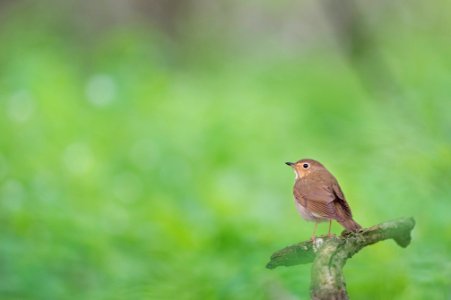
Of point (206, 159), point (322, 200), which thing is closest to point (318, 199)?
point (322, 200)

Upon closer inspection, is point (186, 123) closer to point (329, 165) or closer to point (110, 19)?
point (329, 165)

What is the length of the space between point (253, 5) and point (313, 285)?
→ 17.8 m

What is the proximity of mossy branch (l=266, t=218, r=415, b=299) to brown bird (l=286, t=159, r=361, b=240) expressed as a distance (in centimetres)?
10

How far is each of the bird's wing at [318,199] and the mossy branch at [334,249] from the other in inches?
6.0

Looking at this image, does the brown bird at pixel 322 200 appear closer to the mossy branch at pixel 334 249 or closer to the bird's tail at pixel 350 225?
the bird's tail at pixel 350 225

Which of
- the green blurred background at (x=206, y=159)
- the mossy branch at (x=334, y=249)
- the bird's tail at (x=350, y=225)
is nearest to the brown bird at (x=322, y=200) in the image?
the bird's tail at (x=350, y=225)

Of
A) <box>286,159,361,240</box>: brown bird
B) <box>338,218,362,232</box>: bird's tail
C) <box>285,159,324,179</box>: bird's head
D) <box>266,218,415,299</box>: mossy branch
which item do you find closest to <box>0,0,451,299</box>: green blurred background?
<box>285,159,324,179</box>: bird's head

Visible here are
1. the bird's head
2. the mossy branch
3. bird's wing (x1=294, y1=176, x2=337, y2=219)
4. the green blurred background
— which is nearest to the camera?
the mossy branch

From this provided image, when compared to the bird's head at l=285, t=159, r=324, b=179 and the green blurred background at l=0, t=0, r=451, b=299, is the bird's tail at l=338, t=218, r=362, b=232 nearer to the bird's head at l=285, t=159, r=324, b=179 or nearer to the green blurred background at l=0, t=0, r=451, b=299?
the bird's head at l=285, t=159, r=324, b=179

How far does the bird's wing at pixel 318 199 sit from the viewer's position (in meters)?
2.02

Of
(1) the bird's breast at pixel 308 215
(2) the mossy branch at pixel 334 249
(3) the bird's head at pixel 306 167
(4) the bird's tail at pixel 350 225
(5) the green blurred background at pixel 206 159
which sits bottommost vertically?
(2) the mossy branch at pixel 334 249

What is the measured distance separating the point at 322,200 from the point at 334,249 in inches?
11.5

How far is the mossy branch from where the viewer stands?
1676mm

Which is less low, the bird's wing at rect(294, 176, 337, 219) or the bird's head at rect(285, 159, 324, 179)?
the bird's head at rect(285, 159, 324, 179)
